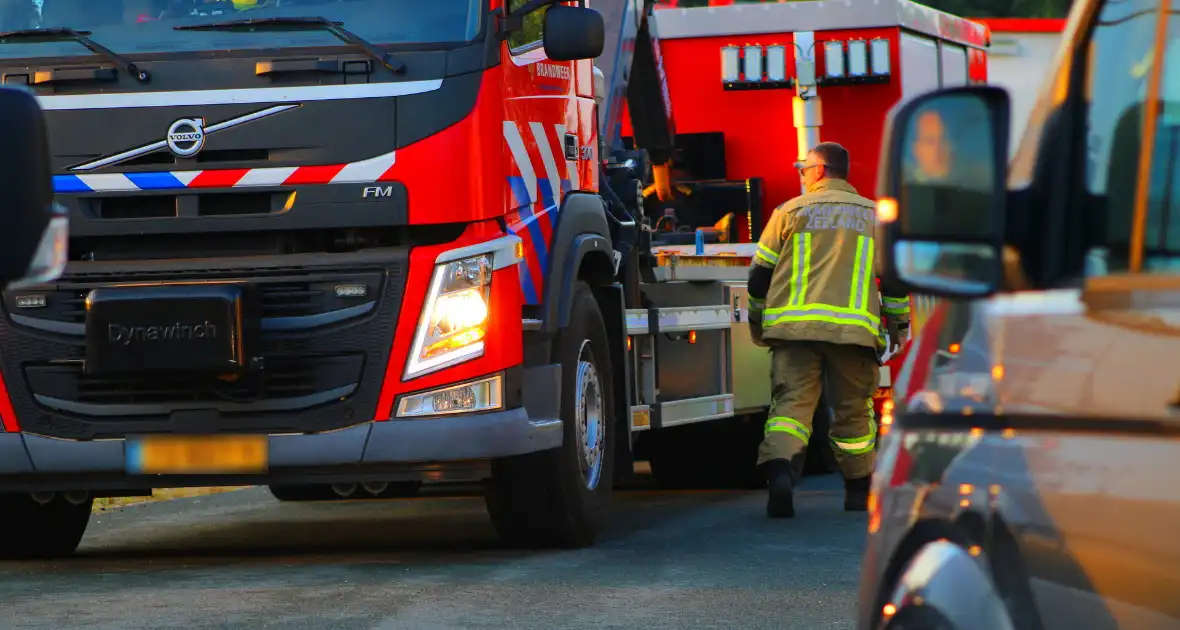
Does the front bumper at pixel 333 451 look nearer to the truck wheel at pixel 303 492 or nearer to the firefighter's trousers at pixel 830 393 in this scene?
the firefighter's trousers at pixel 830 393

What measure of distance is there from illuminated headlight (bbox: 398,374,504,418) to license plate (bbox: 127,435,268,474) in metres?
0.55

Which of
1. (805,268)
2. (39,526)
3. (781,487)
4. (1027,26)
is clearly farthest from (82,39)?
(1027,26)

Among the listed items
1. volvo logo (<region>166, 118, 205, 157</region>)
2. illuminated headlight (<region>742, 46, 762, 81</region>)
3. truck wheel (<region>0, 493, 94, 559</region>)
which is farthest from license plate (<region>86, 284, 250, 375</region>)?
illuminated headlight (<region>742, 46, 762, 81</region>)

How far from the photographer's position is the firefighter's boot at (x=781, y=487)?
378 inches

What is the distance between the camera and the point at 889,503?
10.8 ft

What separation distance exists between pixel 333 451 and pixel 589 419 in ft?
4.65

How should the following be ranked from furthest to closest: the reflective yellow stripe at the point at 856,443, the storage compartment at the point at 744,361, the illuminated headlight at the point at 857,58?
1. the illuminated headlight at the point at 857,58
2. the storage compartment at the point at 744,361
3. the reflective yellow stripe at the point at 856,443

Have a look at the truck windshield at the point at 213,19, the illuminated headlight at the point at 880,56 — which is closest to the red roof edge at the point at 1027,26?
the illuminated headlight at the point at 880,56

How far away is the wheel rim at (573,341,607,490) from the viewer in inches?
336

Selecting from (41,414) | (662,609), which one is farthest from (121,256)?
(662,609)

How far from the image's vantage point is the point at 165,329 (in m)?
7.67

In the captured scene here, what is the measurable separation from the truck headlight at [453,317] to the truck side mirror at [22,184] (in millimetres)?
4632

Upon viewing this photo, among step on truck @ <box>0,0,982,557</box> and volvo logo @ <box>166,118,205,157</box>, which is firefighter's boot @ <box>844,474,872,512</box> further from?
volvo logo @ <box>166,118,205,157</box>

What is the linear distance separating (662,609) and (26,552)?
10.6ft
